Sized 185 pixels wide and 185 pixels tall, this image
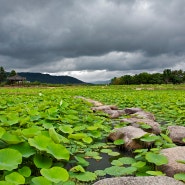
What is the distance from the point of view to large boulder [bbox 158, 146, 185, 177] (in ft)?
9.04

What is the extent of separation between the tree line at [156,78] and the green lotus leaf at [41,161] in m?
66.7

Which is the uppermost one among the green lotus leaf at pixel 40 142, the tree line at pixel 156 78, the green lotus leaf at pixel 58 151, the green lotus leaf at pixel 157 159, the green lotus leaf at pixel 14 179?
the tree line at pixel 156 78

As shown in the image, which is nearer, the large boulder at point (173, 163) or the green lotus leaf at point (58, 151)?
the green lotus leaf at point (58, 151)

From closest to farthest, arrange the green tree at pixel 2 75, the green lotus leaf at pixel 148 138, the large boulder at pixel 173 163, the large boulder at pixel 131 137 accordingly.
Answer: the large boulder at pixel 173 163 → the green lotus leaf at pixel 148 138 → the large boulder at pixel 131 137 → the green tree at pixel 2 75

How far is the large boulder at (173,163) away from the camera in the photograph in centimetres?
276

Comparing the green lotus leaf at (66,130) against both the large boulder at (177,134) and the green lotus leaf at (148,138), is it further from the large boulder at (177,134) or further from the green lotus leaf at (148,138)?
the large boulder at (177,134)

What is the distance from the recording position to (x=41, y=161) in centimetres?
257

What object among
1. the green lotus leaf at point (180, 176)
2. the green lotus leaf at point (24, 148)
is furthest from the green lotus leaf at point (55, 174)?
the green lotus leaf at point (180, 176)

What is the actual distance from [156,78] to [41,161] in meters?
68.1

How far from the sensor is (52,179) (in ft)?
6.95

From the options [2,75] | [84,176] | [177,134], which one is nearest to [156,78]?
[2,75]

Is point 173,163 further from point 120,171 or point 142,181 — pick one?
point 142,181

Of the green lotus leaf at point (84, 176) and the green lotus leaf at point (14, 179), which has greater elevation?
the green lotus leaf at point (14, 179)

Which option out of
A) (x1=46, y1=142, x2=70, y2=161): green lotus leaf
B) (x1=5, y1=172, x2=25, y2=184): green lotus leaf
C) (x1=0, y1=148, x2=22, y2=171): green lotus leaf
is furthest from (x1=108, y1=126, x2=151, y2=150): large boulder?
(x1=5, y1=172, x2=25, y2=184): green lotus leaf
